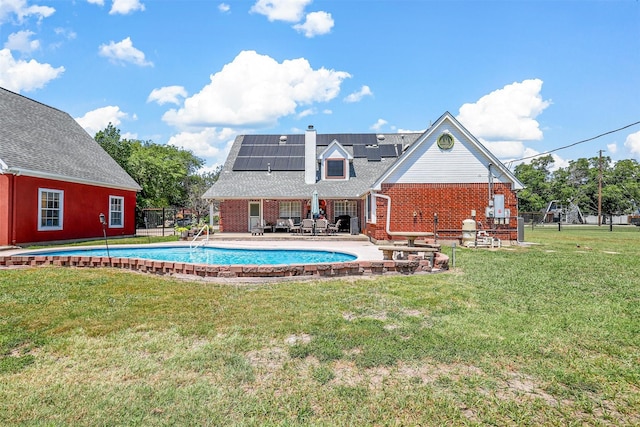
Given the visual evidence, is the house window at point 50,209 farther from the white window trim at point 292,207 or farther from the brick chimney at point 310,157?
the brick chimney at point 310,157

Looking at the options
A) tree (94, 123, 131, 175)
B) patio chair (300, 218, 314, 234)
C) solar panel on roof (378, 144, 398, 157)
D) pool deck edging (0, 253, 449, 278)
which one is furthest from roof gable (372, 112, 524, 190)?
tree (94, 123, 131, 175)

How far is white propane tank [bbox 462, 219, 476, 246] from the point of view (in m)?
16.3

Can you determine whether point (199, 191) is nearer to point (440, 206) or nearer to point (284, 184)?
point (284, 184)

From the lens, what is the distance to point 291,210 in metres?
24.1

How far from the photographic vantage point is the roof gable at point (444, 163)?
57.1 feet

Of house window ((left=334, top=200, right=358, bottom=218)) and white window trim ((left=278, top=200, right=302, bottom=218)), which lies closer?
white window trim ((left=278, top=200, right=302, bottom=218))

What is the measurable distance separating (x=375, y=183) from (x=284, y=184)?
8.25 meters

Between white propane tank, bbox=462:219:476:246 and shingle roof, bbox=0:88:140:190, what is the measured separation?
18929 millimetres

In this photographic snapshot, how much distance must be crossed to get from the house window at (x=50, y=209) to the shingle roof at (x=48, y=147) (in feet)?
2.88

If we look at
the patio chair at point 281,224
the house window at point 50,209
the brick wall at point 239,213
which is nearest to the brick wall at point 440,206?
the patio chair at point 281,224

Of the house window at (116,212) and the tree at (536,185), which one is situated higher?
the tree at (536,185)

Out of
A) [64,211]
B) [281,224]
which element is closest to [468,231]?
[281,224]

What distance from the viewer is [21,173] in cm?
1476

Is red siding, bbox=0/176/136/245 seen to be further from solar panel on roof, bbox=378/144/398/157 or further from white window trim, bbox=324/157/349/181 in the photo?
solar panel on roof, bbox=378/144/398/157
